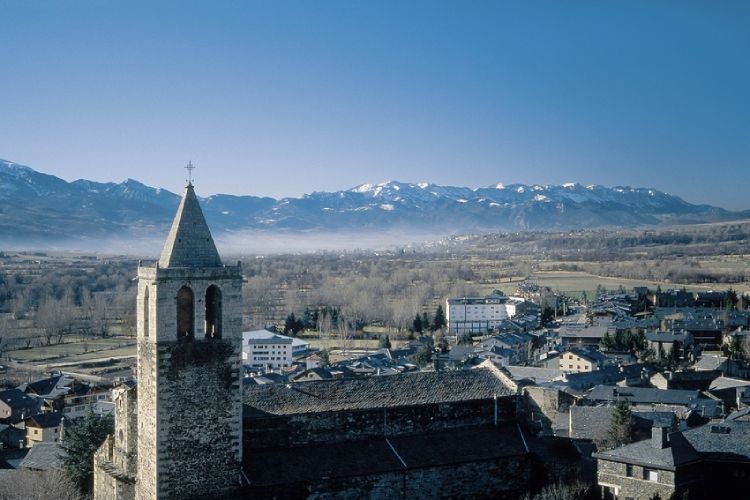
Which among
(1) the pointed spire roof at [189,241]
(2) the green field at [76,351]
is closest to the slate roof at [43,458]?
(1) the pointed spire roof at [189,241]

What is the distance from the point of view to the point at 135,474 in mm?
24234

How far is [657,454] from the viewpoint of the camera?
27.5 m

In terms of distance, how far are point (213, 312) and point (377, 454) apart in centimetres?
618

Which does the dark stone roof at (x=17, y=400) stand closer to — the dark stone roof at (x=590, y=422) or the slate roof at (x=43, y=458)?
the slate roof at (x=43, y=458)

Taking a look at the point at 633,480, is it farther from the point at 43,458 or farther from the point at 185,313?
the point at 43,458

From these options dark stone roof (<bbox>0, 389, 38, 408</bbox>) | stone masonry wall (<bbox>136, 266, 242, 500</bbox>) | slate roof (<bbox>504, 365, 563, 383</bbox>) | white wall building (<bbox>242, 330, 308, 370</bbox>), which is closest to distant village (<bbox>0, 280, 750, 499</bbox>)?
stone masonry wall (<bbox>136, 266, 242, 500</bbox>)

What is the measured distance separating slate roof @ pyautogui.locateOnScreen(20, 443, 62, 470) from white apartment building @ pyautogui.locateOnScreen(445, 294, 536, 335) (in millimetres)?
71395

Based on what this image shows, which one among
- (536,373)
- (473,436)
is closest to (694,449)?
(473,436)

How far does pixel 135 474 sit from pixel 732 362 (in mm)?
54490

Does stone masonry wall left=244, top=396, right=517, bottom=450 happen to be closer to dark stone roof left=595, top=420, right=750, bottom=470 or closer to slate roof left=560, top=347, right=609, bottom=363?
dark stone roof left=595, top=420, right=750, bottom=470

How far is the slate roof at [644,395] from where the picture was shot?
166 ft

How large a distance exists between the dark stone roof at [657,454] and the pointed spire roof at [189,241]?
14.5 metres

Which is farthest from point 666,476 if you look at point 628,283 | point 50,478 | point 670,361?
point 628,283

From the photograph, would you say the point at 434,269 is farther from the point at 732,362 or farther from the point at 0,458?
the point at 0,458
